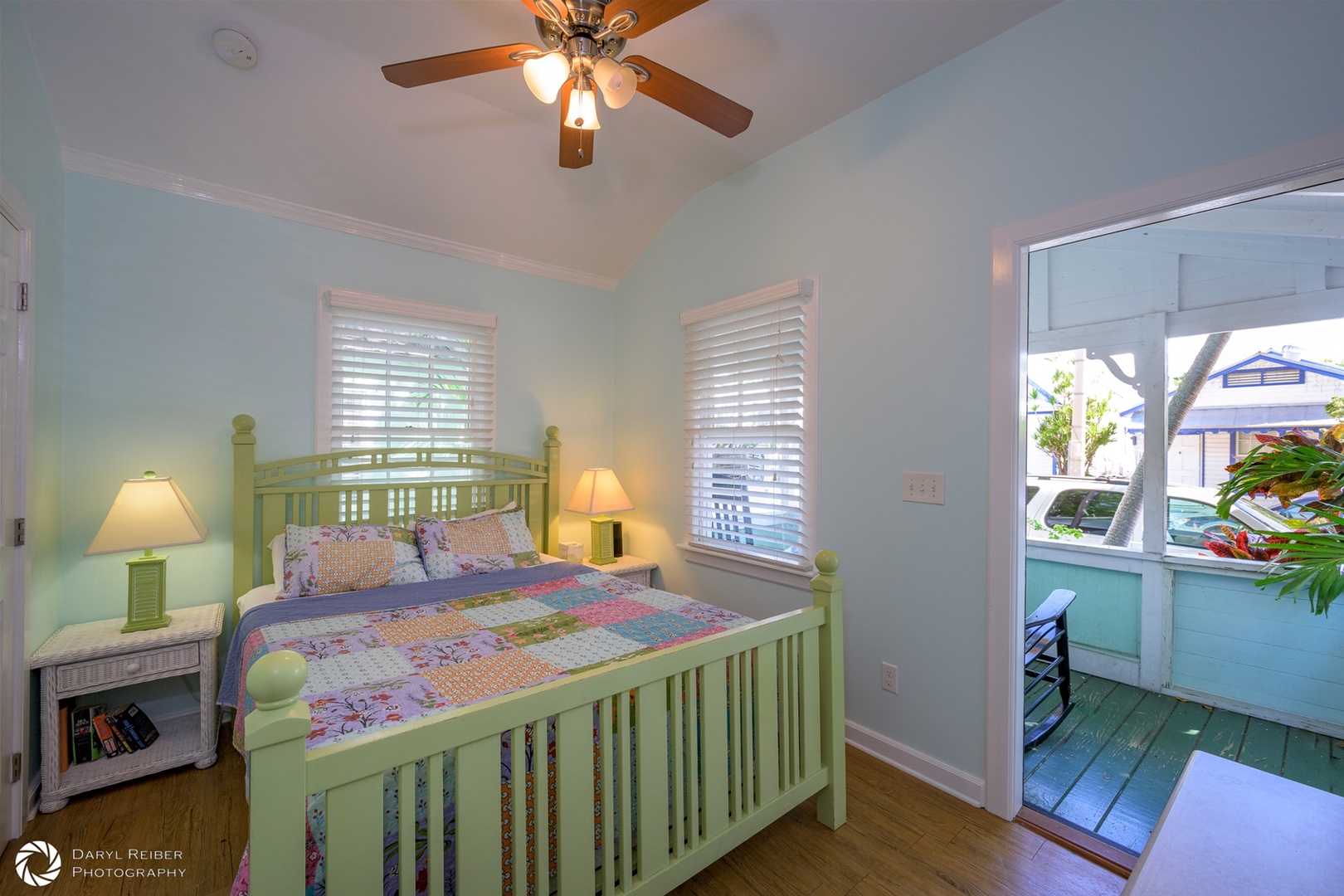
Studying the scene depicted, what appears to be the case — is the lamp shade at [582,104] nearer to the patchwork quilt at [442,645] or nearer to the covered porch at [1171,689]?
the patchwork quilt at [442,645]

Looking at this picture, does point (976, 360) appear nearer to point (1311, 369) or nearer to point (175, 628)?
point (1311, 369)

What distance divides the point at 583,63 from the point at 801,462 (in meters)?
1.82

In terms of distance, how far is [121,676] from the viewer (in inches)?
83.1

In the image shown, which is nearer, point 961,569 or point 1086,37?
point 1086,37

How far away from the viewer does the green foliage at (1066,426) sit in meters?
A: 3.24

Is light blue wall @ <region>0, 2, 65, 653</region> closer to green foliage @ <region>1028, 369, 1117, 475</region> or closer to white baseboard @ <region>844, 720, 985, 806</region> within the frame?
white baseboard @ <region>844, 720, 985, 806</region>

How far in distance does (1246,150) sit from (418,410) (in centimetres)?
350

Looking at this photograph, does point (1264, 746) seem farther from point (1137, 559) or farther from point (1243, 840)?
point (1243, 840)

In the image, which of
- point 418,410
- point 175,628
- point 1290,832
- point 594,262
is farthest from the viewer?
point 594,262

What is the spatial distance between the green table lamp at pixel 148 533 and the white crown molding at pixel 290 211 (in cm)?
131

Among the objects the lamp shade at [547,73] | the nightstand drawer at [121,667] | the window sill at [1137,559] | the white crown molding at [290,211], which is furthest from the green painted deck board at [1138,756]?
the white crown molding at [290,211]

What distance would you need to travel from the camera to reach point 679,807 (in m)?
1.48

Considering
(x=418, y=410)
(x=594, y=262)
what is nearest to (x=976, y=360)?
(x=594, y=262)

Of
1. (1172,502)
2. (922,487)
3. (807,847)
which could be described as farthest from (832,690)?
(1172,502)
